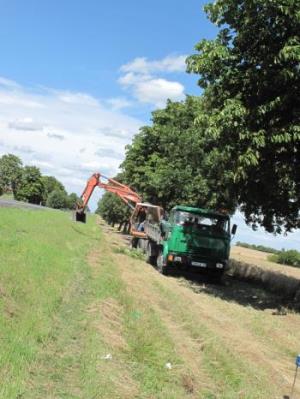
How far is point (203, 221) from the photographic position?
20.4 meters

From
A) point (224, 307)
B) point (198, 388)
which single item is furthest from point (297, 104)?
point (198, 388)

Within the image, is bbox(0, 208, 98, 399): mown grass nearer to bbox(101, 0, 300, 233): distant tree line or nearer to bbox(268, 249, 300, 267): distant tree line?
bbox(101, 0, 300, 233): distant tree line

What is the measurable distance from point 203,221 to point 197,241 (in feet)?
2.61

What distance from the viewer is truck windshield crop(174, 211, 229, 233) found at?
20.2m


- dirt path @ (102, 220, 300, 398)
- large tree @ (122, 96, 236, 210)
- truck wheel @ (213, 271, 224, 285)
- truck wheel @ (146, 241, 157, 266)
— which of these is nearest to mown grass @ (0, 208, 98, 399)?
dirt path @ (102, 220, 300, 398)

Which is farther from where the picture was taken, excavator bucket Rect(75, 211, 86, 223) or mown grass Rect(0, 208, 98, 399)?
excavator bucket Rect(75, 211, 86, 223)

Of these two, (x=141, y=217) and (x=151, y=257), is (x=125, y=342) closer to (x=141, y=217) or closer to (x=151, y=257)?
(x=151, y=257)

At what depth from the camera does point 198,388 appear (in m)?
6.60

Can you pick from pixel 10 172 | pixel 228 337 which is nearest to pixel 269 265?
pixel 228 337

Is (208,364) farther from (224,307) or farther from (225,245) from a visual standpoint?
(225,245)

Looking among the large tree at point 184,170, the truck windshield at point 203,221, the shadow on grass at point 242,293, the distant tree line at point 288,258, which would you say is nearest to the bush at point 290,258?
the distant tree line at point 288,258

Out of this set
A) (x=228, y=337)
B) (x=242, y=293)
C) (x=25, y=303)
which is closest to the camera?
(x=25, y=303)

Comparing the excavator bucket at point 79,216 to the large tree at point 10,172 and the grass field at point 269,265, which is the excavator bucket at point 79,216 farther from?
the large tree at point 10,172

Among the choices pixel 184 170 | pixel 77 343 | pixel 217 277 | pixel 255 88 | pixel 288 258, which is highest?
pixel 255 88
